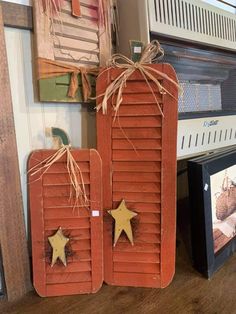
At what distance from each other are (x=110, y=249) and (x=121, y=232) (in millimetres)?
46

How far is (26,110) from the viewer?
0.65 metres

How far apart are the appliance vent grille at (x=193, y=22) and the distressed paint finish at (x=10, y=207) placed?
342 mm

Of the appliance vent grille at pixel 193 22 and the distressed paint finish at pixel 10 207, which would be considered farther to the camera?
the appliance vent grille at pixel 193 22

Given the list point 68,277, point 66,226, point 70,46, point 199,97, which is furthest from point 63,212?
point 199,97

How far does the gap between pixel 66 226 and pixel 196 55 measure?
546 millimetres

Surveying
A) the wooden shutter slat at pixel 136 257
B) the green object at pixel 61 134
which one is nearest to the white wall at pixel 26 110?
the green object at pixel 61 134

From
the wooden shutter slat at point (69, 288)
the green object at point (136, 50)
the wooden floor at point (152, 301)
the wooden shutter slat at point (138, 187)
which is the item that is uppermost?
the green object at point (136, 50)

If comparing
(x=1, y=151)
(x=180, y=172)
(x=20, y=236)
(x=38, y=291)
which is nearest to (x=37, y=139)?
(x=1, y=151)

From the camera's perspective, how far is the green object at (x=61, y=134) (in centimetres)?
68

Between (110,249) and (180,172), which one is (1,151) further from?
(180,172)

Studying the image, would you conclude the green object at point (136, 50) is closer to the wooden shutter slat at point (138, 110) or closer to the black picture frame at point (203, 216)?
the wooden shutter slat at point (138, 110)

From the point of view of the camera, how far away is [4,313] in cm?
58

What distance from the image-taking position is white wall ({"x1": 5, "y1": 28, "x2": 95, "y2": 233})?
0.62 m

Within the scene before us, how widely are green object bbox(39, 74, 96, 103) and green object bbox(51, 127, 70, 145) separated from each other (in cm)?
7
